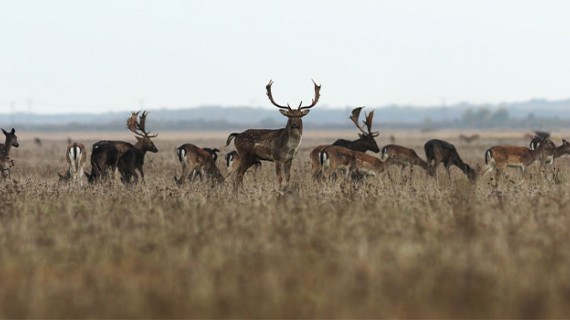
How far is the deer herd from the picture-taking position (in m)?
17.3

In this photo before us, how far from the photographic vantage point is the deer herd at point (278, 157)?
17344mm

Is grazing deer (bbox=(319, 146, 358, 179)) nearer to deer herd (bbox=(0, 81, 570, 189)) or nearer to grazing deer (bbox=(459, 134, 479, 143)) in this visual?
deer herd (bbox=(0, 81, 570, 189))

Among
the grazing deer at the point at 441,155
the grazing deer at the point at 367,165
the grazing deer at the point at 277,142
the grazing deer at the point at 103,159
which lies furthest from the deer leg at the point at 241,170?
the grazing deer at the point at 441,155

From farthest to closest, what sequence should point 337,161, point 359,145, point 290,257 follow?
point 359,145, point 337,161, point 290,257

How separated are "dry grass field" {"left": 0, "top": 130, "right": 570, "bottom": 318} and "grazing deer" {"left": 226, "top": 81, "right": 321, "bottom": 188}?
3202 millimetres

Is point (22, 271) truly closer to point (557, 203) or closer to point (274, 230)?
point (274, 230)

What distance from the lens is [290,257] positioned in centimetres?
880

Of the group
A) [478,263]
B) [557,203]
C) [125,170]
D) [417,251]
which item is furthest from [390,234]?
[125,170]

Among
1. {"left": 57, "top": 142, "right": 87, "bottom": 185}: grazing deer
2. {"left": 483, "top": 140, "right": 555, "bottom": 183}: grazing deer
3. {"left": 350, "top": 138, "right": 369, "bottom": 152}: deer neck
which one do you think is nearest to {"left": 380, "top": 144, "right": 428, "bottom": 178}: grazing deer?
{"left": 350, "top": 138, "right": 369, "bottom": 152}: deer neck

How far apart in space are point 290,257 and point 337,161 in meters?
10.6

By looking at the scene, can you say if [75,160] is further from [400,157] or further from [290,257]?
[290,257]

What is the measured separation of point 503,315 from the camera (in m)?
6.76

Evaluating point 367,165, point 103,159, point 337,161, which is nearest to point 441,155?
point 367,165

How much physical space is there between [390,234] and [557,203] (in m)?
3.39
